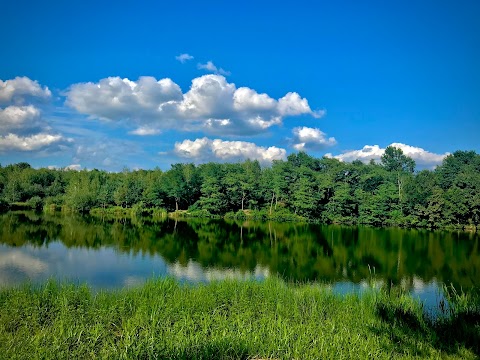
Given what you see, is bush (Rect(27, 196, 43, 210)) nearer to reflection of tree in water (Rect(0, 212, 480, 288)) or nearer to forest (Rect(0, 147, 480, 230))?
forest (Rect(0, 147, 480, 230))

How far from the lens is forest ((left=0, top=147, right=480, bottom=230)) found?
55.2m

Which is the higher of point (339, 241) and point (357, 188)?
point (357, 188)

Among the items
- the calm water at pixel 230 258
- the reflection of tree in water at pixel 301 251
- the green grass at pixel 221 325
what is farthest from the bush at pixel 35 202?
the green grass at pixel 221 325

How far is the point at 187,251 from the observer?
91.8 feet

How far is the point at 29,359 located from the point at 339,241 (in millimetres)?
33464

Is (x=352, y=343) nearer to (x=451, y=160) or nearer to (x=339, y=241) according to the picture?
(x=339, y=241)

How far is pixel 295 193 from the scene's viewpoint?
6406cm

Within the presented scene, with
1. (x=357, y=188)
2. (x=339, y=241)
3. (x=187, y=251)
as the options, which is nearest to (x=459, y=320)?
(x=187, y=251)

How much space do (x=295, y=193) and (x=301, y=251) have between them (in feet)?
112

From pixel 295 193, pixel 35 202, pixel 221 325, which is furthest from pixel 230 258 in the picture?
pixel 35 202

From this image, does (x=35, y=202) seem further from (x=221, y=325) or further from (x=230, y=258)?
(x=221, y=325)

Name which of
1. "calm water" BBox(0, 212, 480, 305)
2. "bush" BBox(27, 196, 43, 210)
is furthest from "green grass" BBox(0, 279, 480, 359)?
"bush" BBox(27, 196, 43, 210)

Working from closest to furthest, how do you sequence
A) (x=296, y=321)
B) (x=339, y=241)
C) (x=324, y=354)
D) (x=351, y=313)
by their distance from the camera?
(x=324, y=354), (x=296, y=321), (x=351, y=313), (x=339, y=241)

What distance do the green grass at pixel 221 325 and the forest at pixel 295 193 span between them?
4910 centimetres
